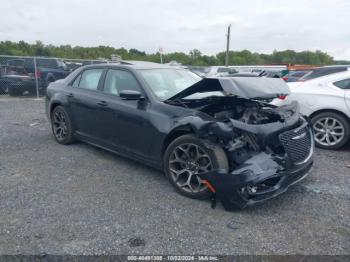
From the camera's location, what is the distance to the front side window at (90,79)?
4.89 m

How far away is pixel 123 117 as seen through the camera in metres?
4.22

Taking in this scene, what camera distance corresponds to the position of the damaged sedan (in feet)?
10.4

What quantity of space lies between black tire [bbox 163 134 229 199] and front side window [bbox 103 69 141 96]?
3.42 ft

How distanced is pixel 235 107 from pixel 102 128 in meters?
2.00

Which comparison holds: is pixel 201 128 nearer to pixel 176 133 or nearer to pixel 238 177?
pixel 176 133

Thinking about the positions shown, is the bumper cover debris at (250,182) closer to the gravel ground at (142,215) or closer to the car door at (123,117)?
the gravel ground at (142,215)

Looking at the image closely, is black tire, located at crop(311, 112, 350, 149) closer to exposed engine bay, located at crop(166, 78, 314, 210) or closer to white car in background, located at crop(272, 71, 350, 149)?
white car in background, located at crop(272, 71, 350, 149)

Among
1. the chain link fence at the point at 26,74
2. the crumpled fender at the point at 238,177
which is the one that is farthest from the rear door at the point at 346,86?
the chain link fence at the point at 26,74

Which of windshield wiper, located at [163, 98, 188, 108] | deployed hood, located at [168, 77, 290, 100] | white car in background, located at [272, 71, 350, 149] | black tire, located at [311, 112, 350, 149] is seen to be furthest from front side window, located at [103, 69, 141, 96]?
black tire, located at [311, 112, 350, 149]

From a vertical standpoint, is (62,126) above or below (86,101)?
below

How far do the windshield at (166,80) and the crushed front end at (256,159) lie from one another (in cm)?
113

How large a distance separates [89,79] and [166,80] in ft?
4.62

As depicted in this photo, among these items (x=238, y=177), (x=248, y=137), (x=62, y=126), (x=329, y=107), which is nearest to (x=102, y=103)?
(x=62, y=126)

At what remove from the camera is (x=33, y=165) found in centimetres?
462
